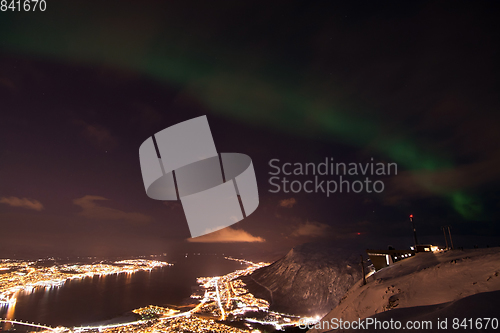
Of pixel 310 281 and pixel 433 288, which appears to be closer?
pixel 433 288

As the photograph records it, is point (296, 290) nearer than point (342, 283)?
No

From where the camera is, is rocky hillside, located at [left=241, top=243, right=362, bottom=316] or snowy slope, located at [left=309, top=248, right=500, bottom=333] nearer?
snowy slope, located at [left=309, top=248, right=500, bottom=333]

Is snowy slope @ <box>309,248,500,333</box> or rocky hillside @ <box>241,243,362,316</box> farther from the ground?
snowy slope @ <box>309,248,500,333</box>

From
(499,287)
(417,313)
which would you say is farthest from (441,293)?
(417,313)

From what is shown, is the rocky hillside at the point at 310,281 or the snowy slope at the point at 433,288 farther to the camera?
the rocky hillside at the point at 310,281

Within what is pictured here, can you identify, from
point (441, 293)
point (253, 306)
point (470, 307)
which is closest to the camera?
point (470, 307)

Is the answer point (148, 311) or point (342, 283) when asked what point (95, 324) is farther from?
point (342, 283)

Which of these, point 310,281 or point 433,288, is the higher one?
point 433,288

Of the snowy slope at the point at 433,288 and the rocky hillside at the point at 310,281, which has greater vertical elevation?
the snowy slope at the point at 433,288
